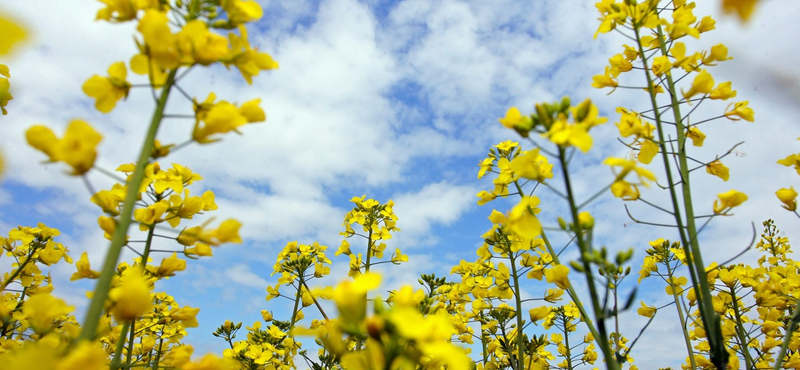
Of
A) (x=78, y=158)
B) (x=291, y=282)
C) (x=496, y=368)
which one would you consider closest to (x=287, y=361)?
(x=291, y=282)

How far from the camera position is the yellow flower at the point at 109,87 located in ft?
6.42

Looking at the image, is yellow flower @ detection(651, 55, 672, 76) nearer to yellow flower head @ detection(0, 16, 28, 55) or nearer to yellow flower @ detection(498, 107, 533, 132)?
yellow flower @ detection(498, 107, 533, 132)

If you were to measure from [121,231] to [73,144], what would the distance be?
15.3 inches

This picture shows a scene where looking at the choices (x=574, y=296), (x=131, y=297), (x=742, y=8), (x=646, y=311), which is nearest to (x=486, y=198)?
(x=574, y=296)

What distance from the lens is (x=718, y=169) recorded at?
3.45 metres

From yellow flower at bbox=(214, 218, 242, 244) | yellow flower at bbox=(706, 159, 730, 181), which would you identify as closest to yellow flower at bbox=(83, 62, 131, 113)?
yellow flower at bbox=(214, 218, 242, 244)

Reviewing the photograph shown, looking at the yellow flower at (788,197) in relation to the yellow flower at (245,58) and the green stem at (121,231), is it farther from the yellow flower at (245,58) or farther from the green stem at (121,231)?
the green stem at (121,231)

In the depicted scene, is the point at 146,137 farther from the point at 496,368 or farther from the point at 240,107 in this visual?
the point at 496,368

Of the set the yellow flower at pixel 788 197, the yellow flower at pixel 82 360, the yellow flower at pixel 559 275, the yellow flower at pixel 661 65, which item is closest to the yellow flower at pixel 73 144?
the yellow flower at pixel 82 360

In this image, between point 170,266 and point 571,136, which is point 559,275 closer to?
point 571,136

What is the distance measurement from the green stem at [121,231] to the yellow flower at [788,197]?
4579 millimetres

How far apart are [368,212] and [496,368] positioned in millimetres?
3157

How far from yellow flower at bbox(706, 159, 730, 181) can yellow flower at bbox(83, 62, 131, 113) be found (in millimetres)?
3983

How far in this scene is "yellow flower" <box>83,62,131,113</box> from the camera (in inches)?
77.0
